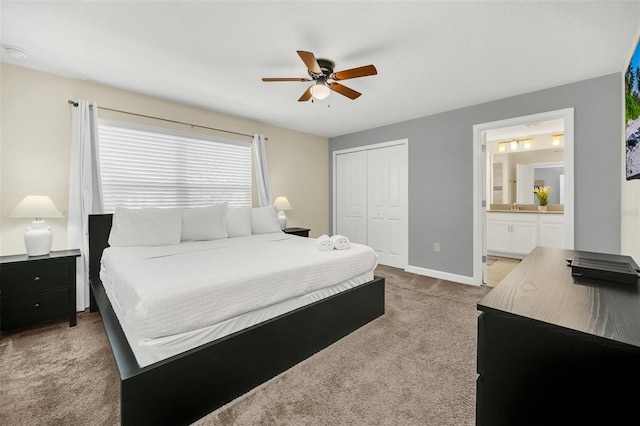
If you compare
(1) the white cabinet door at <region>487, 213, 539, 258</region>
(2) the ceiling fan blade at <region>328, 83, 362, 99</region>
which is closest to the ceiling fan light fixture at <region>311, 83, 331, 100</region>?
(2) the ceiling fan blade at <region>328, 83, 362, 99</region>

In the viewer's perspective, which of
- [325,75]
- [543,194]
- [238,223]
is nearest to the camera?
[325,75]

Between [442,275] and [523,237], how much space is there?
229cm

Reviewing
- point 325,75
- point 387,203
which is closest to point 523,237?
point 387,203

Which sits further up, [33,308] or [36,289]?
[36,289]

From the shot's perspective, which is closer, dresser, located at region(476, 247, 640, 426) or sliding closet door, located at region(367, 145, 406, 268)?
dresser, located at region(476, 247, 640, 426)

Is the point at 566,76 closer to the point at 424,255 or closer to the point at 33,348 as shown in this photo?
the point at 424,255

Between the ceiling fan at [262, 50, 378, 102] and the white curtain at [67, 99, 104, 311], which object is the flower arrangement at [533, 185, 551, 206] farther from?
the white curtain at [67, 99, 104, 311]

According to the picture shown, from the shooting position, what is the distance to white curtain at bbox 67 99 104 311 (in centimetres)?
277

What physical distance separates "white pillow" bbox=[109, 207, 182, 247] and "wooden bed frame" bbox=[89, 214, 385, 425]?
0.61m

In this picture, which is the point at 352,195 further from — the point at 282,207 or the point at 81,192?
the point at 81,192

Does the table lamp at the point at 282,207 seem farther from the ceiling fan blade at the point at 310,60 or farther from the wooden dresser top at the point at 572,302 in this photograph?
the wooden dresser top at the point at 572,302

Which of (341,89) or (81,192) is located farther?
(81,192)

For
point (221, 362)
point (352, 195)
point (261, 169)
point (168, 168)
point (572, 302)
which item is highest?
point (261, 169)

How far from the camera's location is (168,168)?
350 cm
